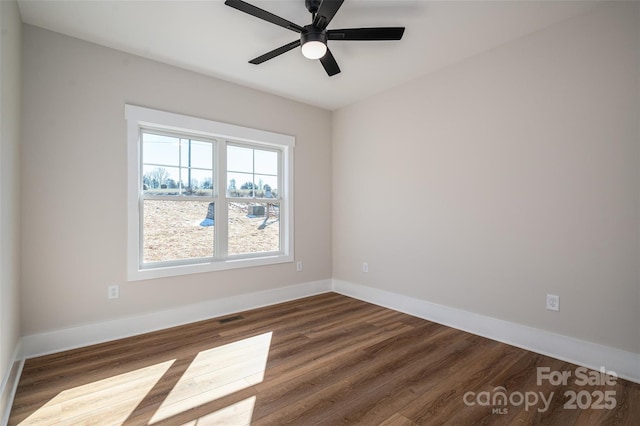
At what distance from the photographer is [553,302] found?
2.57m

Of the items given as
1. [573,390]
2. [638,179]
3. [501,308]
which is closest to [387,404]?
[573,390]

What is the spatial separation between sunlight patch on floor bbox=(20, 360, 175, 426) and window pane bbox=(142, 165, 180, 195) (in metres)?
1.70

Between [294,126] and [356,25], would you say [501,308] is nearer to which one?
[356,25]

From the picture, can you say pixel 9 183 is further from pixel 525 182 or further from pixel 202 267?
pixel 525 182

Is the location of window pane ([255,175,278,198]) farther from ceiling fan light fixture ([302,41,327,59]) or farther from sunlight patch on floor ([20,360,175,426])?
sunlight patch on floor ([20,360,175,426])

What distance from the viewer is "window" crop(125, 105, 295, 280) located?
10.2 feet

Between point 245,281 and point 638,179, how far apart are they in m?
3.63

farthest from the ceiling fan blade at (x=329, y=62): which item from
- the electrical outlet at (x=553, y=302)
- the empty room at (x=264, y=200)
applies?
the electrical outlet at (x=553, y=302)

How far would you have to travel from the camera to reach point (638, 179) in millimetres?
2166

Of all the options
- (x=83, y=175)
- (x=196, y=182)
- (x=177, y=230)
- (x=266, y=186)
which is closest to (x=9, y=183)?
(x=83, y=175)

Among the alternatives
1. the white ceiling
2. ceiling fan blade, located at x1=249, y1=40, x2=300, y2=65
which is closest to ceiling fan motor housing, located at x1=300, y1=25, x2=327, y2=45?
ceiling fan blade, located at x1=249, y1=40, x2=300, y2=65

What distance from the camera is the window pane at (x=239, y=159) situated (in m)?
3.76

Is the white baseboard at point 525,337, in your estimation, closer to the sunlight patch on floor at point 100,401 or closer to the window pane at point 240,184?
the window pane at point 240,184

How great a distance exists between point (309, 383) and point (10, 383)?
1.86 meters
